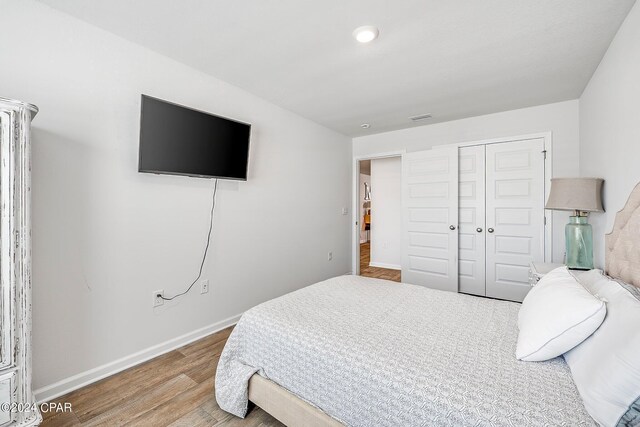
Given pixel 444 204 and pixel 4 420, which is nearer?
pixel 4 420

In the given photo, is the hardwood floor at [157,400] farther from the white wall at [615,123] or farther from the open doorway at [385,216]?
the open doorway at [385,216]

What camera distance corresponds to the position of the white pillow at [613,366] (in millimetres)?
804

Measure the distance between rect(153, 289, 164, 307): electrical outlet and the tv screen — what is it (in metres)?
0.96

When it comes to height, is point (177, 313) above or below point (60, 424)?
above

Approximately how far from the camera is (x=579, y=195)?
7.05 feet

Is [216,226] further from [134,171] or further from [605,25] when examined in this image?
[605,25]

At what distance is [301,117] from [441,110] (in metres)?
1.70

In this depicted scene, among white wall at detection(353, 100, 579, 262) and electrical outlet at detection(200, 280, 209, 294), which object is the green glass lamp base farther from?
electrical outlet at detection(200, 280, 209, 294)

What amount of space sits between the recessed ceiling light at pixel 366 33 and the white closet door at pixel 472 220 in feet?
7.77

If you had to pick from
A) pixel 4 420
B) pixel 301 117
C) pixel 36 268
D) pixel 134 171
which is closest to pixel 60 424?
pixel 4 420

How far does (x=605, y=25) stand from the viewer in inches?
69.9

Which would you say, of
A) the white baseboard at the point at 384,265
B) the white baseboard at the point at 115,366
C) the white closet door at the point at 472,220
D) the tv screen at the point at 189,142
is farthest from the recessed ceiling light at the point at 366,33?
the white baseboard at the point at 384,265

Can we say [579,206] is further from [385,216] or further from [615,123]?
[385,216]

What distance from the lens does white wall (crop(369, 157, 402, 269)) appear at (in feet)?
17.8
